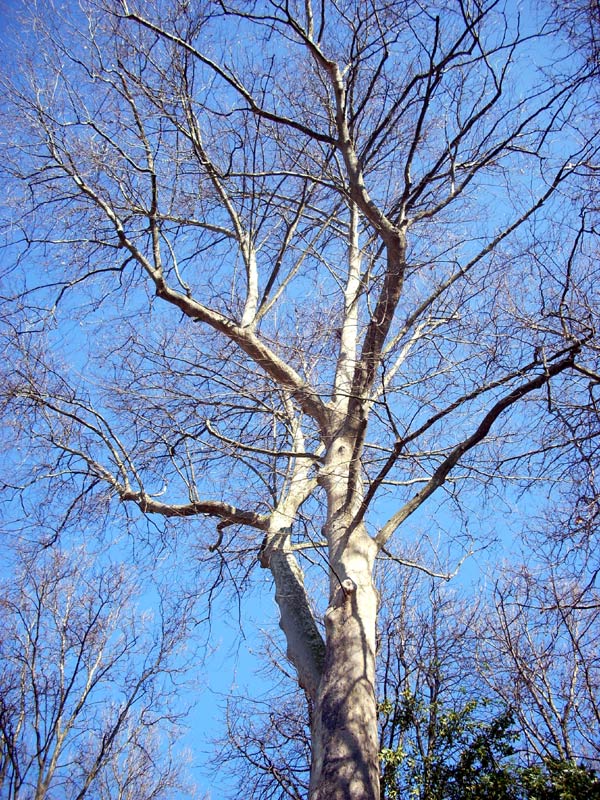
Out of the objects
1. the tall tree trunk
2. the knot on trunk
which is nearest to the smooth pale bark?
the tall tree trunk

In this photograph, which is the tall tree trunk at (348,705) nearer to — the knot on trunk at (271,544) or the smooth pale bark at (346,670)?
the smooth pale bark at (346,670)

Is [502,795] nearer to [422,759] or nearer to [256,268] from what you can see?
[422,759]

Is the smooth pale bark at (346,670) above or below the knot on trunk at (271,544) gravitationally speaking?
below

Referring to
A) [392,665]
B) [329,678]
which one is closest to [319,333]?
[329,678]

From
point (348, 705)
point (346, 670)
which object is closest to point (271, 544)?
point (346, 670)

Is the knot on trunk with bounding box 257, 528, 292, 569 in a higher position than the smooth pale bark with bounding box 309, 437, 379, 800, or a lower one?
higher

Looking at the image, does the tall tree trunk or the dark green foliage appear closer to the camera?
the tall tree trunk

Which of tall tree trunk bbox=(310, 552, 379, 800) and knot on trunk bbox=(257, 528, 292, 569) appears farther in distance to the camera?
knot on trunk bbox=(257, 528, 292, 569)

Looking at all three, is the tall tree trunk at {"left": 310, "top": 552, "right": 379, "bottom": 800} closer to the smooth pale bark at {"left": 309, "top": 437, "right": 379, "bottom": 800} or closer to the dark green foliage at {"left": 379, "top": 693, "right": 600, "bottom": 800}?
the smooth pale bark at {"left": 309, "top": 437, "right": 379, "bottom": 800}

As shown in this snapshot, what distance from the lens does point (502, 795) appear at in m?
5.40

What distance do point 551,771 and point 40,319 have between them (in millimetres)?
5922

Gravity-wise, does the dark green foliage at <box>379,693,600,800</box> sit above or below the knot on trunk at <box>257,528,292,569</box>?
below

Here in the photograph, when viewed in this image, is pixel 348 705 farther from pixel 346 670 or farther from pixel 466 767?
pixel 466 767

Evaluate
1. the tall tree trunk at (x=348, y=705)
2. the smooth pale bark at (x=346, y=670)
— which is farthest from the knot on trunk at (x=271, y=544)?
the tall tree trunk at (x=348, y=705)
